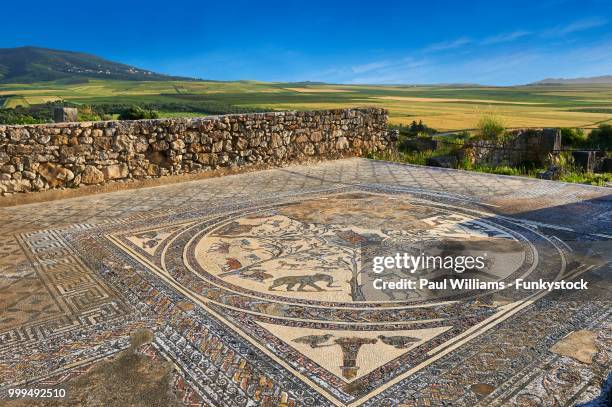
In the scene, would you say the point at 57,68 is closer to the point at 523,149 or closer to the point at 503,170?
the point at 523,149

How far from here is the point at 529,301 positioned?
3393 mm

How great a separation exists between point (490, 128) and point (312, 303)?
1339 centimetres

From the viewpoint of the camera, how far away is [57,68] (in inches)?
2248

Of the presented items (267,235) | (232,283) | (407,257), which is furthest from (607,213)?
(232,283)

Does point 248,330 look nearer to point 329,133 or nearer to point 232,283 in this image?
point 232,283

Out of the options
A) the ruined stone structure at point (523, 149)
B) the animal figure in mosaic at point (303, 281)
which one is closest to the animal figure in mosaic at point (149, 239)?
the animal figure in mosaic at point (303, 281)

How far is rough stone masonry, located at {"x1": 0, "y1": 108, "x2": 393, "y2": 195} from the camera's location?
287 inches

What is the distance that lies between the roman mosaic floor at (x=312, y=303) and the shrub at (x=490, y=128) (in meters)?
8.83

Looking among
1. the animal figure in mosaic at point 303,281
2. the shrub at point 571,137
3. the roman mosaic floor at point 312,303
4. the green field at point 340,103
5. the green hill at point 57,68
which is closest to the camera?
the roman mosaic floor at point 312,303

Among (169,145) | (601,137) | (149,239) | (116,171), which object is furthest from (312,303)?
(601,137)

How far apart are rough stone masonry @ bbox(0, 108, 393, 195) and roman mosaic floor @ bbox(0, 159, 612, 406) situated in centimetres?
117

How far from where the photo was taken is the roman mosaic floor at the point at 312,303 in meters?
2.48

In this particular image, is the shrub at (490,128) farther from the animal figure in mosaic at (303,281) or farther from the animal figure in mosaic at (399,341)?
the animal figure in mosaic at (399,341)

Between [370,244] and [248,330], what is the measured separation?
205 centimetres
